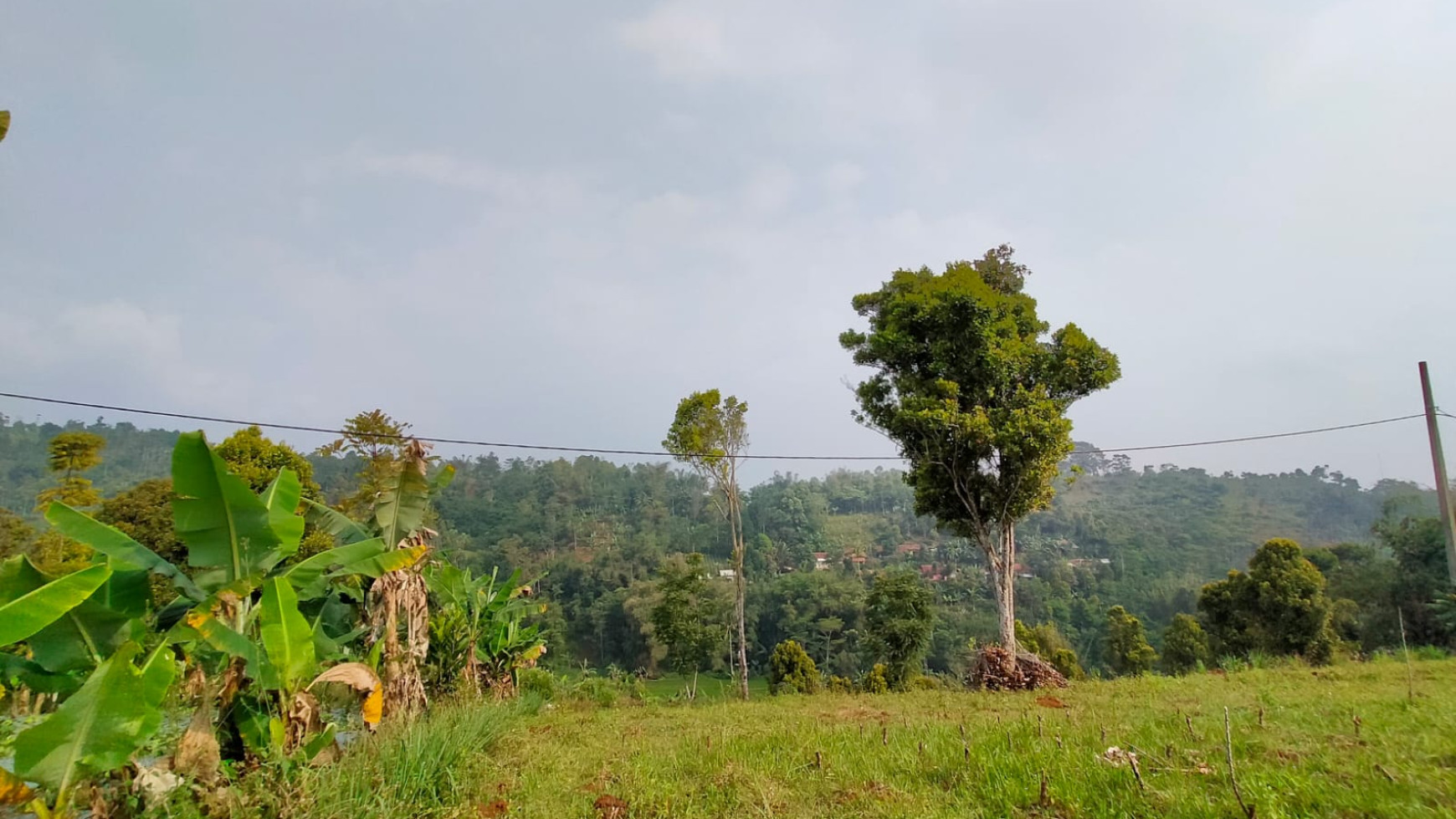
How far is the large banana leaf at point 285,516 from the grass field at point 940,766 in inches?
57.9

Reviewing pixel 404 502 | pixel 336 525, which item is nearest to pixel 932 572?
pixel 404 502

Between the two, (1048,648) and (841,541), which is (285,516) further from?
(841,541)

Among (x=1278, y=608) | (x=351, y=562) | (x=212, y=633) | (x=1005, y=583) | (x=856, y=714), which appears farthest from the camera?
(x=1278, y=608)

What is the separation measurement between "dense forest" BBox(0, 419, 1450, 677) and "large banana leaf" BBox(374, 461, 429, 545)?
51.7ft

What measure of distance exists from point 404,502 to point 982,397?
364 inches

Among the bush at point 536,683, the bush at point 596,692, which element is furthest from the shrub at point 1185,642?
the bush at point 536,683

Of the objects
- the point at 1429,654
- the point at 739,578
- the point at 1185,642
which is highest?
the point at 739,578

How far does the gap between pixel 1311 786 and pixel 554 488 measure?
199ft

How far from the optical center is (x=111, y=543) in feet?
12.7

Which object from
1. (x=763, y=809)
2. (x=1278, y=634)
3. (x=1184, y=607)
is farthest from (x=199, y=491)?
(x=1184, y=607)

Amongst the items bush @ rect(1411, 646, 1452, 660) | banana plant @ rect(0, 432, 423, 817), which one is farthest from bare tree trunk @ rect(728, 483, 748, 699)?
Answer: bush @ rect(1411, 646, 1452, 660)

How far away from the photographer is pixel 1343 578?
2431cm

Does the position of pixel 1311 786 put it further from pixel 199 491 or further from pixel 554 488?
pixel 554 488

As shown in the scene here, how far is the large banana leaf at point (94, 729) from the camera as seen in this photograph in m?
2.85
